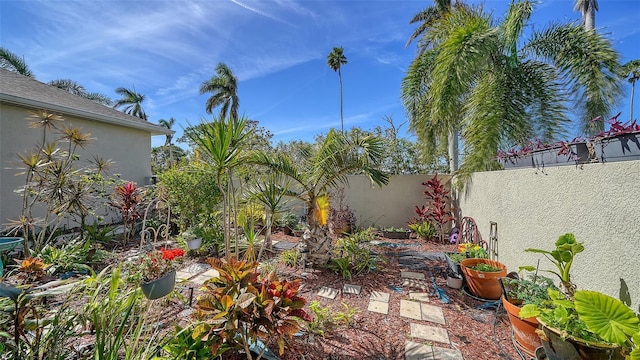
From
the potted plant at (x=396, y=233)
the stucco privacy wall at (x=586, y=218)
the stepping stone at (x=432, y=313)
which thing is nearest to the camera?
the stucco privacy wall at (x=586, y=218)

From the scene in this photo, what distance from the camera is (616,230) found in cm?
182

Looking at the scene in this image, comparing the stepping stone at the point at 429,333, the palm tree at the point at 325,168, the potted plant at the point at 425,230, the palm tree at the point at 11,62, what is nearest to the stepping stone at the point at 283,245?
the palm tree at the point at 325,168

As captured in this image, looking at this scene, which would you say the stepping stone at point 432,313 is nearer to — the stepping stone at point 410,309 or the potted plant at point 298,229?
the stepping stone at point 410,309

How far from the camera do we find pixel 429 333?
2555mm

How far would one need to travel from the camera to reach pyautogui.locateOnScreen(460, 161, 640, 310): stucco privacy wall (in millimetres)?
1726

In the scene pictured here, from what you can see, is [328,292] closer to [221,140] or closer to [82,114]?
[221,140]

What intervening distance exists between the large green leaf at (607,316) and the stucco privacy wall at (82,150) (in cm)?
778

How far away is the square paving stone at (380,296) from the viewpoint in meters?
3.29

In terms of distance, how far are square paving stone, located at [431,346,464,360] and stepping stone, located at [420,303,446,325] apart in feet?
1.66

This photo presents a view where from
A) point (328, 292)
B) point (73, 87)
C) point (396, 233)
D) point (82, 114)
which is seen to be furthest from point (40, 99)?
point (73, 87)

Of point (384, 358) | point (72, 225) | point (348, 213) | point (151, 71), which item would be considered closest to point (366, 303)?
point (384, 358)

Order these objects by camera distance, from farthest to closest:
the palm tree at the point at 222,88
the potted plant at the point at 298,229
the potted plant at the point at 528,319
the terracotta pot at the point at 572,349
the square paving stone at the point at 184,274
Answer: the palm tree at the point at 222,88 → the potted plant at the point at 298,229 → the square paving stone at the point at 184,274 → the potted plant at the point at 528,319 → the terracotta pot at the point at 572,349

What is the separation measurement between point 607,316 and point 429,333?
58.2 inches

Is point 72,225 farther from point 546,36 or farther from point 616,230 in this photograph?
point 546,36
